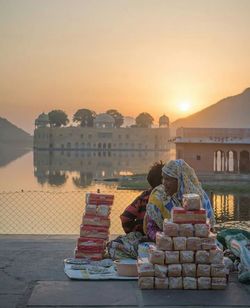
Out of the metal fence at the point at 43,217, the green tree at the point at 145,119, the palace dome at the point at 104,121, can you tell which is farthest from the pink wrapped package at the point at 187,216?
the green tree at the point at 145,119

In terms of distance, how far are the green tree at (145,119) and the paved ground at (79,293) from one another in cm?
7910

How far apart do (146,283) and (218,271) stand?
0.42 meters

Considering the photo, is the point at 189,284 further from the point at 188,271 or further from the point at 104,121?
the point at 104,121

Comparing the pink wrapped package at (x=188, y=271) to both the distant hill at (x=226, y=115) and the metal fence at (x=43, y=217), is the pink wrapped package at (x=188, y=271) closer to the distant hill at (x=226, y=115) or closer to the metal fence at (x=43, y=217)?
the metal fence at (x=43, y=217)

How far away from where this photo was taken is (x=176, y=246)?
309 centimetres

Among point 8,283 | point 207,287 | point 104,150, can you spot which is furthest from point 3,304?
point 104,150

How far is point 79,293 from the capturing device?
289cm

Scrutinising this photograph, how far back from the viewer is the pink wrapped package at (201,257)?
3.08 metres

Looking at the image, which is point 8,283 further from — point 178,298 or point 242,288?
point 242,288

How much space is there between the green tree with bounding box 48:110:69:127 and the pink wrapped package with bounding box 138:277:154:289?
75.2 m

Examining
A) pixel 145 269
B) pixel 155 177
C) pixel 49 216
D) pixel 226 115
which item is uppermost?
pixel 226 115

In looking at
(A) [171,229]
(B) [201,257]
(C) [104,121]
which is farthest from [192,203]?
(C) [104,121]

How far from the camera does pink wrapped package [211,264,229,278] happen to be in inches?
119

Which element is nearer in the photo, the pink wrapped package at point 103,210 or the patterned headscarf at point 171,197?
the patterned headscarf at point 171,197
